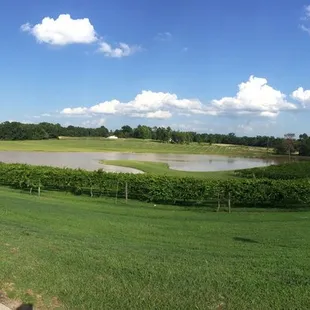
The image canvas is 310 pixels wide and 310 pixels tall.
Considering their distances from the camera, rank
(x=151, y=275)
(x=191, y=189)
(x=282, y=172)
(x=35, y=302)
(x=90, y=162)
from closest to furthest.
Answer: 1. (x=35, y=302)
2. (x=151, y=275)
3. (x=191, y=189)
4. (x=282, y=172)
5. (x=90, y=162)

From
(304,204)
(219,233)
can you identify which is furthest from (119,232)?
(304,204)

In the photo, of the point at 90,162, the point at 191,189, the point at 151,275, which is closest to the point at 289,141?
the point at 90,162

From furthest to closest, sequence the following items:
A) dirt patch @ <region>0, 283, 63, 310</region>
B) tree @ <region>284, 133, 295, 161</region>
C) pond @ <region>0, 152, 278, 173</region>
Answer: tree @ <region>284, 133, 295, 161</region> < pond @ <region>0, 152, 278, 173</region> < dirt patch @ <region>0, 283, 63, 310</region>

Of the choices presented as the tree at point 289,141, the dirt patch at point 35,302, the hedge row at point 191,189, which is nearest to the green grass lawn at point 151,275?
the dirt patch at point 35,302

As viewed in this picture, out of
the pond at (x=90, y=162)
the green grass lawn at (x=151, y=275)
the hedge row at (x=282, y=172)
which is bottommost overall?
the pond at (x=90, y=162)

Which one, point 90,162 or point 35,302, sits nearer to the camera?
point 35,302

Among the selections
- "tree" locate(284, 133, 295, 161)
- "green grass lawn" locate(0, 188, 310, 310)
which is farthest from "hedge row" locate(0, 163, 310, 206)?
"tree" locate(284, 133, 295, 161)

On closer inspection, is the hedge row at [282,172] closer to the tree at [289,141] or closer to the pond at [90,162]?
the pond at [90,162]

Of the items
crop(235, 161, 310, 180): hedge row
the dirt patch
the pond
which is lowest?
the pond

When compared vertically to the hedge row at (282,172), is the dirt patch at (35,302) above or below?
above

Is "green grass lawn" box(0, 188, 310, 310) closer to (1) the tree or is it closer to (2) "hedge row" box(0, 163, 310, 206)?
(2) "hedge row" box(0, 163, 310, 206)

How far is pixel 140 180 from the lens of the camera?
28.6 metres

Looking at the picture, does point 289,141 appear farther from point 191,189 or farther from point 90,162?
point 191,189

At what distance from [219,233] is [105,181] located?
1627 centimetres
